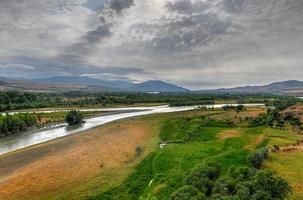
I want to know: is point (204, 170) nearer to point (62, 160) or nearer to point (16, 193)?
point (16, 193)

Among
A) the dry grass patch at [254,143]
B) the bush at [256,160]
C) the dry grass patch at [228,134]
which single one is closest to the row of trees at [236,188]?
the bush at [256,160]

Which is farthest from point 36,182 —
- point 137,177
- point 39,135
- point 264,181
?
point 39,135

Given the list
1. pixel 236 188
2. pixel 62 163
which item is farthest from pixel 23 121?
pixel 236 188

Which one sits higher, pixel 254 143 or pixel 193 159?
pixel 254 143

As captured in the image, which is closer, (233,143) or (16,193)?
(16,193)

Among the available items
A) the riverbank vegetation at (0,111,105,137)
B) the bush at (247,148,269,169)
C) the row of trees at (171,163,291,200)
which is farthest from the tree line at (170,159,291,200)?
the riverbank vegetation at (0,111,105,137)

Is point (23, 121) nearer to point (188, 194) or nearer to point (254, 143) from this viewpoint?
point (254, 143)

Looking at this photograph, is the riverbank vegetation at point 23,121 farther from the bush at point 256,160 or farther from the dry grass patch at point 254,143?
the bush at point 256,160
